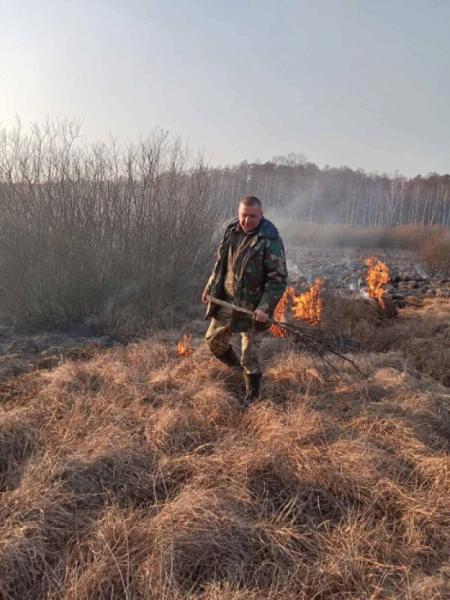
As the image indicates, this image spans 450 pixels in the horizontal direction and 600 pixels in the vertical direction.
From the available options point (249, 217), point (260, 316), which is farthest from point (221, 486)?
point (249, 217)

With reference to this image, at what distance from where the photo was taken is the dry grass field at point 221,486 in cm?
230

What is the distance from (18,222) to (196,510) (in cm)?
656

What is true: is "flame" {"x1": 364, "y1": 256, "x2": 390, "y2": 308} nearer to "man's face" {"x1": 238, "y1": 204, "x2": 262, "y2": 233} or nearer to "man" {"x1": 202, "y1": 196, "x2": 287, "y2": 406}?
"man" {"x1": 202, "y1": 196, "x2": 287, "y2": 406}

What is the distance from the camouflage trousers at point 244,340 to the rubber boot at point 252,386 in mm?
49

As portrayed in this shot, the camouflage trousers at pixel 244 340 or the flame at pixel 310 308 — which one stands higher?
the camouflage trousers at pixel 244 340

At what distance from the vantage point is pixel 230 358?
15.5 ft

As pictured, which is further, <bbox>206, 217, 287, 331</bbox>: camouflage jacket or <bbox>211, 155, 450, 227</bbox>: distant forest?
<bbox>211, 155, 450, 227</bbox>: distant forest

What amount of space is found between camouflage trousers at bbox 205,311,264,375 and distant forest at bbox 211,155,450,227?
128 ft

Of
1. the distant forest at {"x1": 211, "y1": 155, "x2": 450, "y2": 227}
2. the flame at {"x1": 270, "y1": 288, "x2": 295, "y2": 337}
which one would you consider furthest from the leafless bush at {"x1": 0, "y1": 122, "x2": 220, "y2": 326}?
the distant forest at {"x1": 211, "y1": 155, "x2": 450, "y2": 227}

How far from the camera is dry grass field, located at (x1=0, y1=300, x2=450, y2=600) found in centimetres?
230

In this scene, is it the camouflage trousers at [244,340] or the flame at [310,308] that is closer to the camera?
the camouflage trousers at [244,340]

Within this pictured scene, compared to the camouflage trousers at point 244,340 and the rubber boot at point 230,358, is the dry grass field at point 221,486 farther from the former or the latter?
the camouflage trousers at point 244,340

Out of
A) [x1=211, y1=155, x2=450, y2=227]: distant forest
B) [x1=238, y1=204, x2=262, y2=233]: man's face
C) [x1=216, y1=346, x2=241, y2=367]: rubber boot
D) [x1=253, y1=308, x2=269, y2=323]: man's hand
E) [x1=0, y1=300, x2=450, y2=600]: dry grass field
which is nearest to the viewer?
[x1=0, y1=300, x2=450, y2=600]: dry grass field

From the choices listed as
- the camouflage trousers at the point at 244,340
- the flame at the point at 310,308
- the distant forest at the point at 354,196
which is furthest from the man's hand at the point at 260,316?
the distant forest at the point at 354,196
